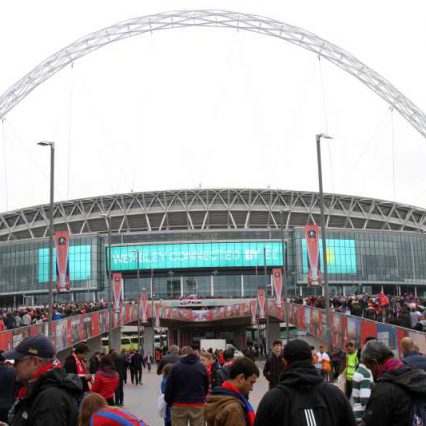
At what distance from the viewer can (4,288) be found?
11981cm

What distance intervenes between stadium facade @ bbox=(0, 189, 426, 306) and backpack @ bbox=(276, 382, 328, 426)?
10913 cm

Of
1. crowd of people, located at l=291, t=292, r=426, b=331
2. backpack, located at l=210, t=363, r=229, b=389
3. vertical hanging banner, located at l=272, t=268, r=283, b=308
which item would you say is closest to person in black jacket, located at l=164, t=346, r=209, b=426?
backpack, located at l=210, t=363, r=229, b=389

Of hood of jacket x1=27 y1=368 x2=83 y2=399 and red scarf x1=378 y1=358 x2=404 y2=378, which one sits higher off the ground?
hood of jacket x1=27 y1=368 x2=83 y2=399

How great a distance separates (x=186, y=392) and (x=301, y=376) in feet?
20.1

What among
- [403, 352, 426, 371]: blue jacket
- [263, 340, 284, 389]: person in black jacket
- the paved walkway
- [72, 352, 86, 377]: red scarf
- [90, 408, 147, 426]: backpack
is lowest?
the paved walkway

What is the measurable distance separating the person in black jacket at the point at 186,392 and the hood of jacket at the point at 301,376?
5.84 m

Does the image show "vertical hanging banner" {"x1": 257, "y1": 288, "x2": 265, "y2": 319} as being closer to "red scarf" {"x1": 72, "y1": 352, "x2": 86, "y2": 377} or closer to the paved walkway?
the paved walkway

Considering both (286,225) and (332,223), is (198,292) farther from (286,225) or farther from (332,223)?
(332,223)

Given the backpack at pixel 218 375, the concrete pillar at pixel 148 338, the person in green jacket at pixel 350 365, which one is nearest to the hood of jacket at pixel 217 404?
the backpack at pixel 218 375

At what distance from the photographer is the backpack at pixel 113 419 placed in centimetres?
503

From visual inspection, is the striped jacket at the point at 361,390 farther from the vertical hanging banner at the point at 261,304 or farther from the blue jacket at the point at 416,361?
the vertical hanging banner at the point at 261,304

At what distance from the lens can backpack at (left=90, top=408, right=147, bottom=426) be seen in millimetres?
5031

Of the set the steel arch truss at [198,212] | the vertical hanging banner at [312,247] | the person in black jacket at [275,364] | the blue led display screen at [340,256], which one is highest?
the steel arch truss at [198,212]

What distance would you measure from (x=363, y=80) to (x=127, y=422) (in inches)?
3676
